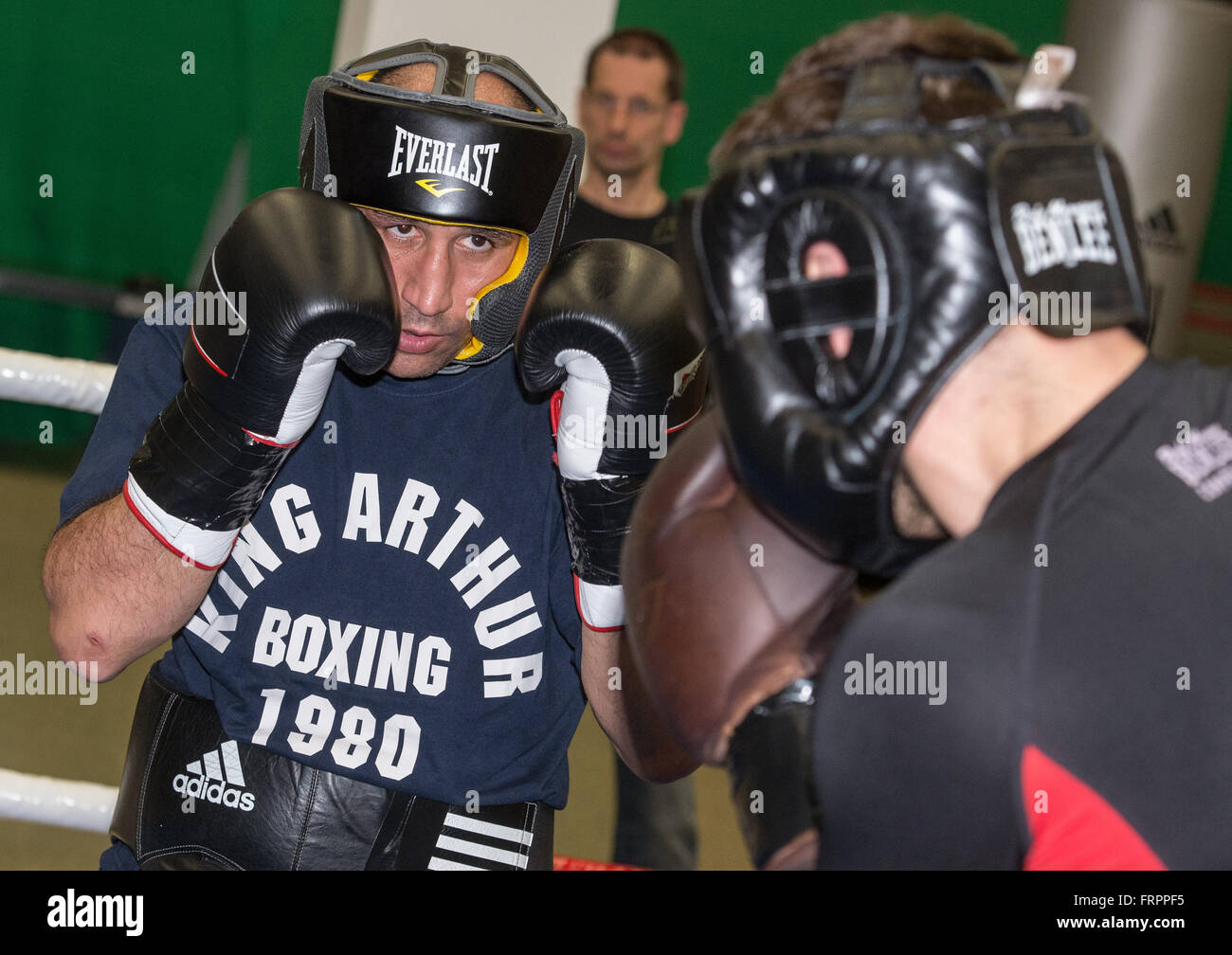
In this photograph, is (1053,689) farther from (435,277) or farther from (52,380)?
(52,380)

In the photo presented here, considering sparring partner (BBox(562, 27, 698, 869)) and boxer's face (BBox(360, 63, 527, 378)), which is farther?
sparring partner (BBox(562, 27, 698, 869))

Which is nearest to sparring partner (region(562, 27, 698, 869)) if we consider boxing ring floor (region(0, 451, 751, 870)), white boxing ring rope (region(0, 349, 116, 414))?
boxing ring floor (region(0, 451, 751, 870))

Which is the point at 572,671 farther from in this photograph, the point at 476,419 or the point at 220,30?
the point at 220,30

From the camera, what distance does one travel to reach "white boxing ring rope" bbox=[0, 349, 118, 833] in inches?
70.1

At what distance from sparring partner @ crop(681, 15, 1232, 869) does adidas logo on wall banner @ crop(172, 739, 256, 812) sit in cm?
83

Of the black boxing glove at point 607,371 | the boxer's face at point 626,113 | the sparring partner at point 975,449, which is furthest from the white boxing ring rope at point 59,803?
the boxer's face at point 626,113

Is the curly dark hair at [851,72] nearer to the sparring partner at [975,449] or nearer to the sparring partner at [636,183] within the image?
the sparring partner at [975,449]

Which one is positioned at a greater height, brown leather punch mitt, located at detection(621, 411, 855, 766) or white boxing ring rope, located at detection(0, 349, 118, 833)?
brown leather punch mitt, located at detection(621, 411, 855, 766)

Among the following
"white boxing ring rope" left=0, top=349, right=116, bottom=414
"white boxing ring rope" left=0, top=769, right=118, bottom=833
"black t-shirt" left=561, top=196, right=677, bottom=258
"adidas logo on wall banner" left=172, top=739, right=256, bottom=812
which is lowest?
"white boxing ring rope" left=0, top=769, right=118, bottom=833

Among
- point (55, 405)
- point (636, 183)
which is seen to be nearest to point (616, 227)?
point (636, 183)

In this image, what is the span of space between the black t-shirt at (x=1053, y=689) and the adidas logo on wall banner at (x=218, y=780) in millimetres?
866

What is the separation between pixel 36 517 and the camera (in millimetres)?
4625

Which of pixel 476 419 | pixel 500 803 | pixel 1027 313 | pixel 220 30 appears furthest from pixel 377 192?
pixel 220 30

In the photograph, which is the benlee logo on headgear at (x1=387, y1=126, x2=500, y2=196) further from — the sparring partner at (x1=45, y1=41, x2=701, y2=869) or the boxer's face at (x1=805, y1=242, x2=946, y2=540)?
the boxer's face at (x1=805, y1=242, x2=946, y2=540)
